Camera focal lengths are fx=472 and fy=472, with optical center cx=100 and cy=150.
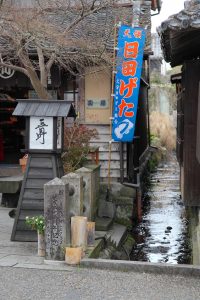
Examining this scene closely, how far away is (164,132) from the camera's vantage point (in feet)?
109

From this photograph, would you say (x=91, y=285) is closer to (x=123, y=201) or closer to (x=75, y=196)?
(x=75, y=196)

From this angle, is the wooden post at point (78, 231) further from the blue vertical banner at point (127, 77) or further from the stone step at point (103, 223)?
the blue vertical banner at point (127, 77)

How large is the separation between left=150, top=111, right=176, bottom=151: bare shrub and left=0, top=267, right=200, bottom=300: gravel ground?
25.9 m

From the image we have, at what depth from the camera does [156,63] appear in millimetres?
46656

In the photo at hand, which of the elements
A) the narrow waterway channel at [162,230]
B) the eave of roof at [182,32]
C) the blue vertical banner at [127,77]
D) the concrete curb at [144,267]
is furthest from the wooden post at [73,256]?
the blue vertical banner at [127,77]

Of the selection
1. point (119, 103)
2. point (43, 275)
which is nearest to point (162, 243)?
point (119, 103)

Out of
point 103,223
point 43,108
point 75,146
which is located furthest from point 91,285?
point 75,146

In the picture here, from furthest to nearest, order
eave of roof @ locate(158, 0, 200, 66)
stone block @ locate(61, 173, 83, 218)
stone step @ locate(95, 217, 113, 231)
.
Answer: stone step @ locate(95, 217, 113, 231) → stone block @ locate(61, 173, 83, 218) → eave of roof @ locate(158, 0, 200, 66)

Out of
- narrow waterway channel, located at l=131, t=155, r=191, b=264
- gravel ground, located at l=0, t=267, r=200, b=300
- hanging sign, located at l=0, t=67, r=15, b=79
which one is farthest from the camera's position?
hanging sign, located at l=0, t=67, r=15, b=79

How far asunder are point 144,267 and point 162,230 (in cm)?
689

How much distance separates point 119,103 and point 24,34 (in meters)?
3.65

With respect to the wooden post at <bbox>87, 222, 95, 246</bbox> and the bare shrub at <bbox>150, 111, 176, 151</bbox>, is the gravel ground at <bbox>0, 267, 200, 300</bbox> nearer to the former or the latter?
the wooden post at <bbox>87, 222, 95, 246</bbox>

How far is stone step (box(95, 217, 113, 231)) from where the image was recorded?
34.7 feet

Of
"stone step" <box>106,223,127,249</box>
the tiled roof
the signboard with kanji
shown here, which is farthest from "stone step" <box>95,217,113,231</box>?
the tiled roof
